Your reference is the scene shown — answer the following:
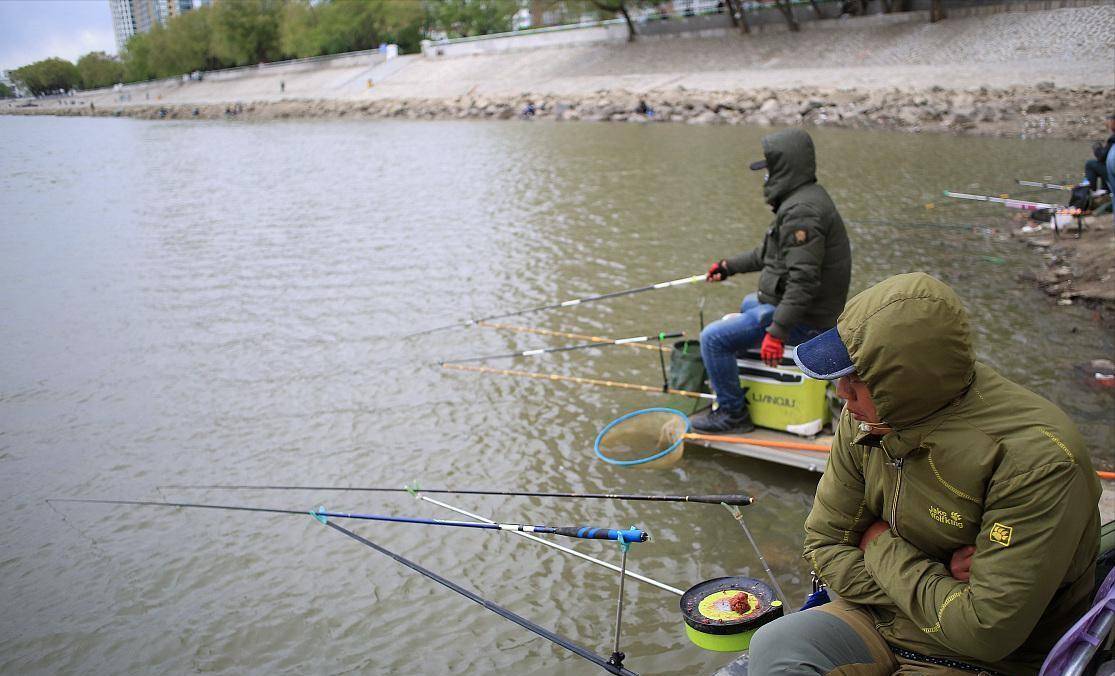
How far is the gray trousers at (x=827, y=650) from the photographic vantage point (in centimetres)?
272

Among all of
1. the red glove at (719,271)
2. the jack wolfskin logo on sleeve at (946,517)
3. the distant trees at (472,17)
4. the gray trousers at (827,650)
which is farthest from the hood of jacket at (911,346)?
the distant trees at (472,17)

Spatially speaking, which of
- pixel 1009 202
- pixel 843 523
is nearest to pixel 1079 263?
pixel 1009 202

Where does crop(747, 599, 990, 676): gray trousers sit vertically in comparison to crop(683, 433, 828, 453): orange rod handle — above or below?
above

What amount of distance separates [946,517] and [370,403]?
6.35 metres

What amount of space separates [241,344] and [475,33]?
8136 cm

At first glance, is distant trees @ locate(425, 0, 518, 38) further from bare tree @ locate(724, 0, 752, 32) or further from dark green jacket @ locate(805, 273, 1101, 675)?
dark green jacket @ locate(805, 273, 1101, 675)

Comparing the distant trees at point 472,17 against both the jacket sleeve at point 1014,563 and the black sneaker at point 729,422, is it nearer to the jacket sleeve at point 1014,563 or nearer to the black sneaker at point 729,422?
the black sneaker at point 729,422

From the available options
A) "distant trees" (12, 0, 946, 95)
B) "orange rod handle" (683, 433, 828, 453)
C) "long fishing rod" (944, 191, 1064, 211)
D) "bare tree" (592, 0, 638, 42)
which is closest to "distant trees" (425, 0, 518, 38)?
"distant trees" (12, 0, 946, 95)

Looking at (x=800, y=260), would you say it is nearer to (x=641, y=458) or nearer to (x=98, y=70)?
(x=641, y=458)

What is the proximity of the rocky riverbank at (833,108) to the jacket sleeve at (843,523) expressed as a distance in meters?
25.0

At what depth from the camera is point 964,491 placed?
8.55ft

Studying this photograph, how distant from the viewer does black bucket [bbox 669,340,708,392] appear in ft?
22.0

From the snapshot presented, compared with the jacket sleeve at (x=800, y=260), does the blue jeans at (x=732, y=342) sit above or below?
below

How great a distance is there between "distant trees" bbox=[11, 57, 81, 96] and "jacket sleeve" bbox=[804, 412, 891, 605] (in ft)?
83.3
